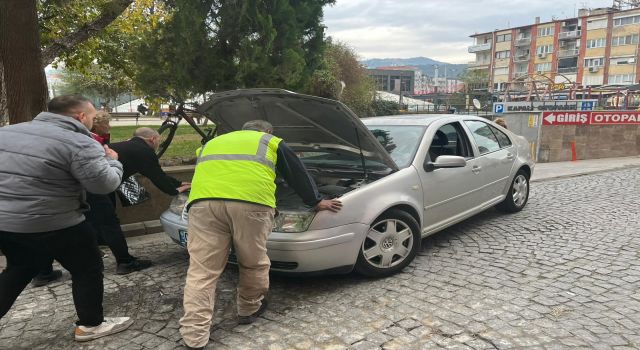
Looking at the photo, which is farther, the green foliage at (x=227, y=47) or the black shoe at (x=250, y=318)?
the green foliage at (x=227, y=47)

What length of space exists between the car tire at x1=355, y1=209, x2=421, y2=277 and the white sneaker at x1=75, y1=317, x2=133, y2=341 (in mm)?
1844

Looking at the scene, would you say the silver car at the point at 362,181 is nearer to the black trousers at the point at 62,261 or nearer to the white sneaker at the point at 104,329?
the white sneaker at the point at 104,329

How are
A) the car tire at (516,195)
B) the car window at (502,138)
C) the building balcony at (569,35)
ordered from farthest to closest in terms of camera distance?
the building balcony at (569,35), the car tire at (516,195), the car window at (502,138)

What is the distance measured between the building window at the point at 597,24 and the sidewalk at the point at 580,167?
2834 inches

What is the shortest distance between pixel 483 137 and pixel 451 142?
2.24 feet

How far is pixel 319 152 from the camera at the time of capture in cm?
479

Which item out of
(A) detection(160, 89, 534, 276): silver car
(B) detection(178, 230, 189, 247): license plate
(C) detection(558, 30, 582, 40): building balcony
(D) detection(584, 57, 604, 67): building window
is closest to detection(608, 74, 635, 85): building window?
(D) detection(584, 57, 604, 67): building window

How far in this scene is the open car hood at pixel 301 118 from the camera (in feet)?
12.2

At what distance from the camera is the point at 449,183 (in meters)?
4.69

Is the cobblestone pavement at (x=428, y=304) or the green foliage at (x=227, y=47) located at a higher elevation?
the green foliage at (x=227, y=47)

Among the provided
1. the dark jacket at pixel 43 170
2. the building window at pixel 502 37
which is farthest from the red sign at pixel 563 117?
the building window at pixel 502 37

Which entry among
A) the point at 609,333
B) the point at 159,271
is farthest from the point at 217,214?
the point at 609,333

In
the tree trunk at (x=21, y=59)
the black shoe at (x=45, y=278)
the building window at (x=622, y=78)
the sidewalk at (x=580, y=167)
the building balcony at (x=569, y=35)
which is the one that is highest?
the building balcony at (x=569, y=35)

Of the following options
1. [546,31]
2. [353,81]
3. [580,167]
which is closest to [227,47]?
[580,167]
